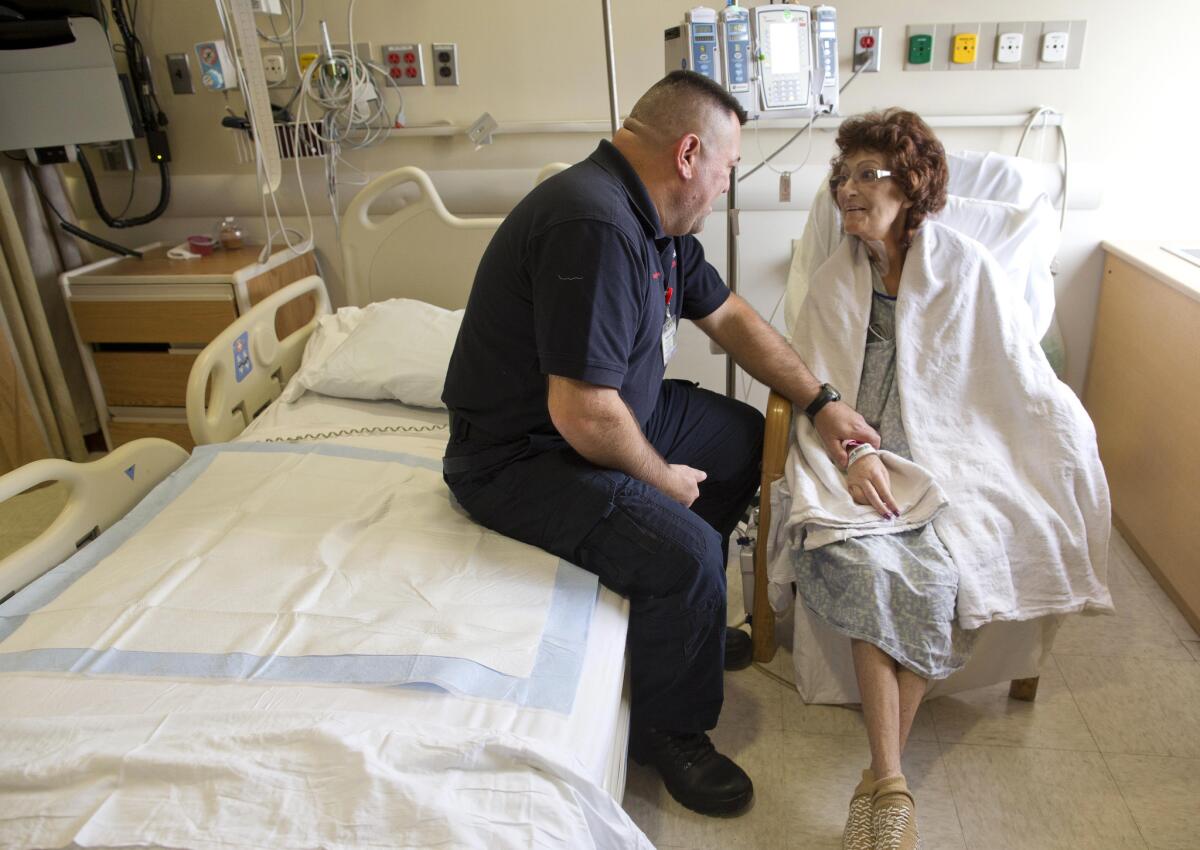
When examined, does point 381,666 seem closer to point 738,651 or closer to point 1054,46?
point 738,651

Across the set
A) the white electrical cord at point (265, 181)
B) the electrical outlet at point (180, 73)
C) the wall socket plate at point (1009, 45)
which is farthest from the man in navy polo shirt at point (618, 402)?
the electrical outlet at point (180, 73)

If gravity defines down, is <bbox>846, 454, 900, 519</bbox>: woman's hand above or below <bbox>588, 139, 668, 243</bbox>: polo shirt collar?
below

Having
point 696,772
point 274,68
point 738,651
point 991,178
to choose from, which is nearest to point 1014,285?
point 991,178

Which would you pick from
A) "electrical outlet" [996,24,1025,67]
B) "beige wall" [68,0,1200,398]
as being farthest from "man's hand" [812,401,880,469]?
"electrical outlet" [996,24,1025,67]

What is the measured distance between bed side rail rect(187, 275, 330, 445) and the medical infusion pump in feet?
4.09

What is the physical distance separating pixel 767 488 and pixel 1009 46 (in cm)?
167

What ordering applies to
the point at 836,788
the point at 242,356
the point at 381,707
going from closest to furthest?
the point at 381,707
the point at 836,788
the point at 242,356

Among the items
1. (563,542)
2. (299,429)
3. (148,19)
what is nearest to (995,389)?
(563,542)

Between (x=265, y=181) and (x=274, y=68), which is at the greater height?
(x=274, y=68)

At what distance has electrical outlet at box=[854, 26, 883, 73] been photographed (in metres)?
2.65

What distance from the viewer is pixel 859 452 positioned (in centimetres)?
184

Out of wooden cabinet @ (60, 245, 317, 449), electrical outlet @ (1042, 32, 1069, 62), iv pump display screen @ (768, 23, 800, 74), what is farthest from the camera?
wooden cabinet @ (60, 245, 317, 449)

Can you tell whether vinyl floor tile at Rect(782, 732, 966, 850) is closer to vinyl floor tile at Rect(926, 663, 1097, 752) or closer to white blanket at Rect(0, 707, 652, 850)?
vinyl floor tile at Rect(926, 663, 1097, 752)

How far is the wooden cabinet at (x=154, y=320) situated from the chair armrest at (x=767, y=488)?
1.72 metres
